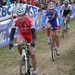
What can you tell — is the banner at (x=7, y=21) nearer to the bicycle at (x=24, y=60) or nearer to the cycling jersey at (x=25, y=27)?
the cycling jersey at (x=25, y=27)

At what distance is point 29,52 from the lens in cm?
780

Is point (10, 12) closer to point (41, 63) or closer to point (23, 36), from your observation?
point (41, 63)

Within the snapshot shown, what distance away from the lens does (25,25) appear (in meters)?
7.93

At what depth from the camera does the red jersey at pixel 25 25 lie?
7860mm

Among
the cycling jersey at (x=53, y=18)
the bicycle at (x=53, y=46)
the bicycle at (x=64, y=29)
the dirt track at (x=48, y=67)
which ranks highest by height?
the cycling jersey at (x=53, y=18)

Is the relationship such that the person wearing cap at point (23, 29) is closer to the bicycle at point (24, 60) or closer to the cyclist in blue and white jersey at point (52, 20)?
the bicycle at point (24, 60)

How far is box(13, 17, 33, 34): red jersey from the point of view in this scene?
25.8ft

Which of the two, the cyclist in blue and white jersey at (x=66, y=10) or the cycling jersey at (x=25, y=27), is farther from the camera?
the cyclist in blue and white jersey at (x=66, y=10)

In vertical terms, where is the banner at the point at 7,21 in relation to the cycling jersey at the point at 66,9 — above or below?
below

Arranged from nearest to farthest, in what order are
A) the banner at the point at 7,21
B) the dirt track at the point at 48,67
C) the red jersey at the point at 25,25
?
the red jersey at the point at 25,25 < the dirt track at the point at 48,67 < the banner at the point at 7,21

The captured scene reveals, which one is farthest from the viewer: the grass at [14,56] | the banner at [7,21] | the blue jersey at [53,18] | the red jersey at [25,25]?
the banner at [7,21]

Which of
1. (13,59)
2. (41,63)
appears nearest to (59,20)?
(41,63)

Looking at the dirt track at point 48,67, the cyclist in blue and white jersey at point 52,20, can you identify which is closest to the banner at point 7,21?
the dirt track at point 48,67

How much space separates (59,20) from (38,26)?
8.62m
